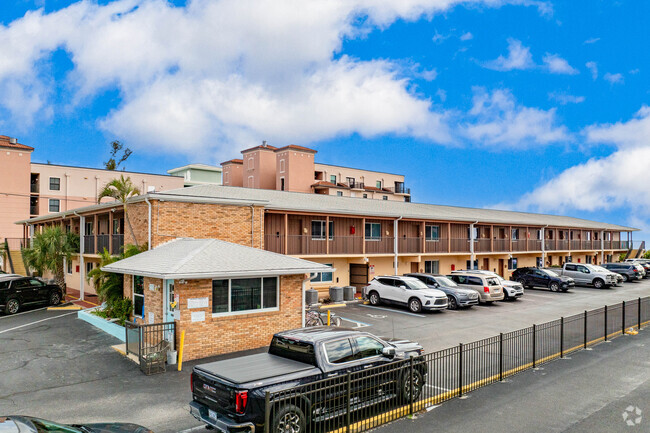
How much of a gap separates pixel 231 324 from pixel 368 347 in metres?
5.95

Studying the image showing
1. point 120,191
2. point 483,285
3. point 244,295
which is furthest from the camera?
point 483,285

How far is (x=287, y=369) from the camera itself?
26.2 ft

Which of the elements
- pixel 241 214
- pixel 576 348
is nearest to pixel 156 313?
pixel 241 214

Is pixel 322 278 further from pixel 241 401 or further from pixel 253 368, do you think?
pixel 241 401

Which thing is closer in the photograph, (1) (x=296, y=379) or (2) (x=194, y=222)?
(1) (x=296, y=379)

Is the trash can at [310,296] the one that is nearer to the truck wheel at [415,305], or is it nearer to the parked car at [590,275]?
the truck wheel at [415,305]

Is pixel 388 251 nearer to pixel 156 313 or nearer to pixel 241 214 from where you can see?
pixel 241 214

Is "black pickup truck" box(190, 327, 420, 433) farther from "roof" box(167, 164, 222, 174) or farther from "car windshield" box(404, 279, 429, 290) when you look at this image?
"roof" box(167, 164, 222, 174)

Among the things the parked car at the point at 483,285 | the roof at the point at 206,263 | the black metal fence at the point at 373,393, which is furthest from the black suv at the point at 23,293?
the parked car at the point at 483,285

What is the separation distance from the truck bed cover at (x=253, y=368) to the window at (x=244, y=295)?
5080 millimetres

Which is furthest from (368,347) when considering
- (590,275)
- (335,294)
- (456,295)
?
(590,275)

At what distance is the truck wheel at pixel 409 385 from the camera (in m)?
9.04

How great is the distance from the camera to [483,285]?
81.7 feet

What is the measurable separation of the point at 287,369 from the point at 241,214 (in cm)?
1250
